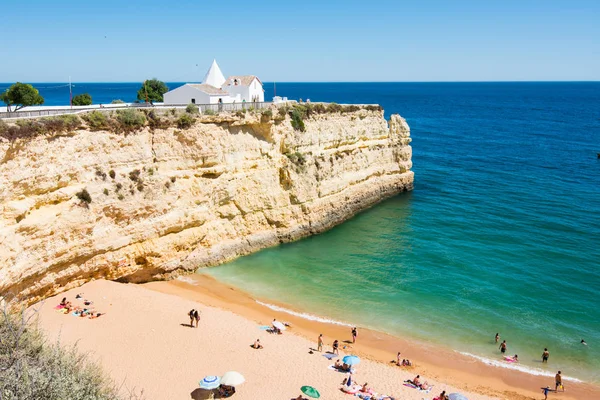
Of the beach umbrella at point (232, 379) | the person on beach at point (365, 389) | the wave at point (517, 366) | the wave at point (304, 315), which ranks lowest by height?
the wave at point (517, 366)

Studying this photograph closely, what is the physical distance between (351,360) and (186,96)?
21578mm

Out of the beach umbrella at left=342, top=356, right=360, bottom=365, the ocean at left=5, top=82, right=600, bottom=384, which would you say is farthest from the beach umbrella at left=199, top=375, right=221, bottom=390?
the ocean at left=5, top=82, right=600, bottom=384

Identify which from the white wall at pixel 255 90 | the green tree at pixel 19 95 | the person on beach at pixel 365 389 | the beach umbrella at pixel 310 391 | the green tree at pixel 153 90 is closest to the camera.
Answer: the beach umbrella at pixel 310 391

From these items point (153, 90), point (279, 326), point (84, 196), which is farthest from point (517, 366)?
point (153, 90)

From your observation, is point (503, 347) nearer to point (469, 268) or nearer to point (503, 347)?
point (503, 347)

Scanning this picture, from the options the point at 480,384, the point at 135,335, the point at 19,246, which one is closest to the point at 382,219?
the point at 480,384

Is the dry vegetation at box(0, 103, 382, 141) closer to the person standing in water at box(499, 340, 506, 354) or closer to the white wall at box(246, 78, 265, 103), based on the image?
the white wall at box(246, 78, 265, 103)

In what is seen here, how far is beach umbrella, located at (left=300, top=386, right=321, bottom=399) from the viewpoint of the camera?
15690mm

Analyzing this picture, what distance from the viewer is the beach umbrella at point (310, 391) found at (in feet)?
51.5

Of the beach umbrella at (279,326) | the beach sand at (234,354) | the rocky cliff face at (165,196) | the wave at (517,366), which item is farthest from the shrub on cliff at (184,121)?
the wave at (517,366)

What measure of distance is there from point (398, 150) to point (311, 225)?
48.3ft

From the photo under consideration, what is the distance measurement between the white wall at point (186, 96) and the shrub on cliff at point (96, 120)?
9.33 metres

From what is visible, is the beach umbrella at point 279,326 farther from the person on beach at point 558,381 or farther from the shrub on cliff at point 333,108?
the shrub on cliff at point 333,108

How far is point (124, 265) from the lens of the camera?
75.5ft
